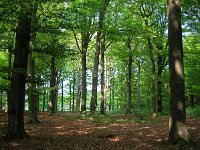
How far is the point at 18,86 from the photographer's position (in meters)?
12.9

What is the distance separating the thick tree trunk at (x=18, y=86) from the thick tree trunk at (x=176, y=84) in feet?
19.4

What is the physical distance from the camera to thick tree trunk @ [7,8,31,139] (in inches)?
504

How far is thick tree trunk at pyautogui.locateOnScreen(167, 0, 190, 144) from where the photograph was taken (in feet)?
37.7

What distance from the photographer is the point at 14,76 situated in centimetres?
1287

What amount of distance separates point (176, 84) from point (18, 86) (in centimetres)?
644

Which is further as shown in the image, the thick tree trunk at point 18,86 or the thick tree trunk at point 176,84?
the thick tree trunk at point 18,86

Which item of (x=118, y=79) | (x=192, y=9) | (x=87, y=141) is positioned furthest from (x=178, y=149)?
(x=118, y=79)

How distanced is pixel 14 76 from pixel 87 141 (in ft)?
13.5

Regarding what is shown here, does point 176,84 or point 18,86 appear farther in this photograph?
point 18,86

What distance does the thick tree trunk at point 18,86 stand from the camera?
1279 cm

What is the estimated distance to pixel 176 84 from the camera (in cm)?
1187

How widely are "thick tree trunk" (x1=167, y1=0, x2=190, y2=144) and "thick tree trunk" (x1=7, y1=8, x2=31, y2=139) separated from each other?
5905mm

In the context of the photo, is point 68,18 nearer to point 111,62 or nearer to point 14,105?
point 14,105

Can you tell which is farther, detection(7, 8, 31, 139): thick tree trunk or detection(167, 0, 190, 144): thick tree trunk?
detection(7, 8, 31, 139): thick tree trunk
